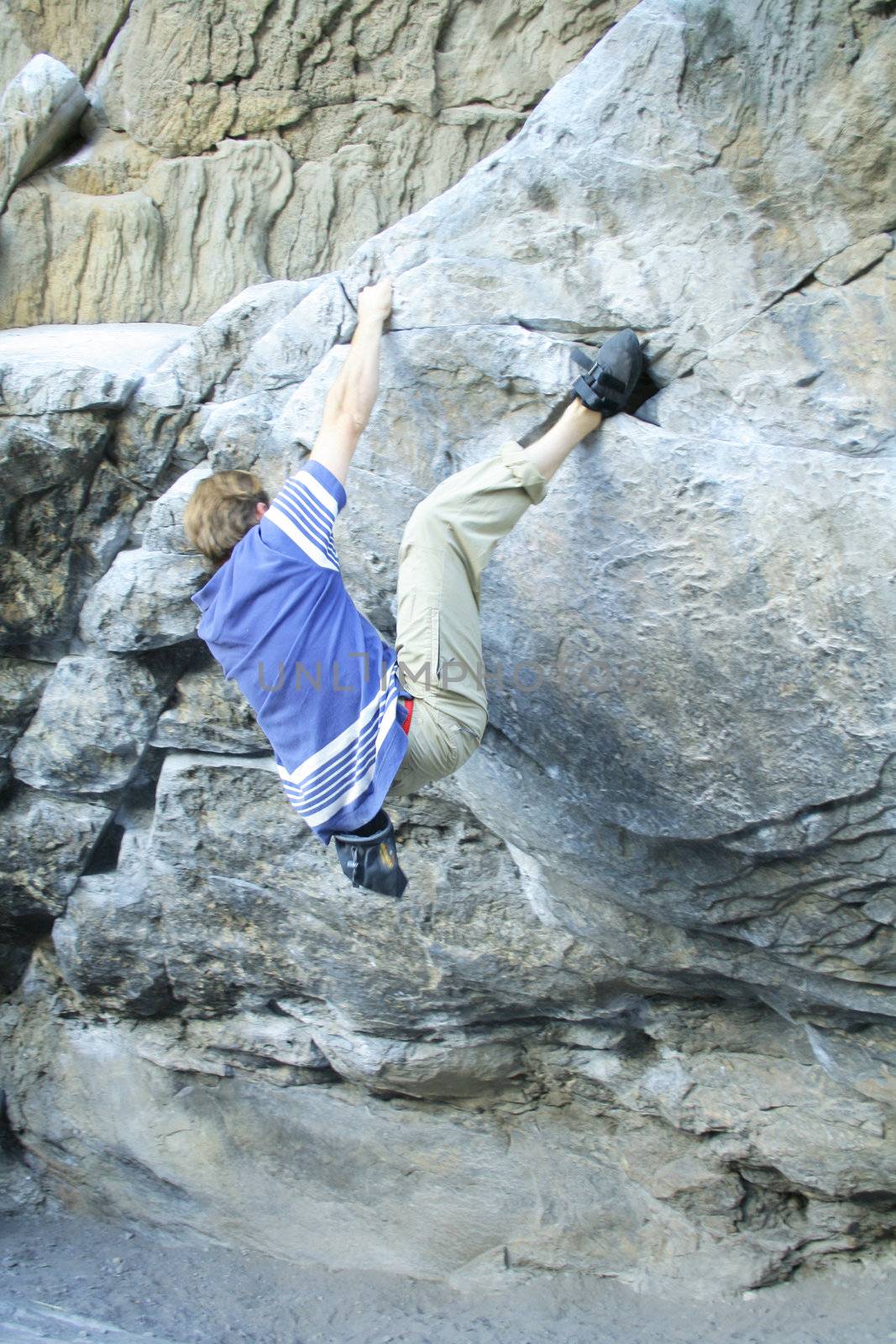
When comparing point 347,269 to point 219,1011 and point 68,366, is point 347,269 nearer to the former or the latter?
point 68,366

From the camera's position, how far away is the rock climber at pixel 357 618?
96.7 inches

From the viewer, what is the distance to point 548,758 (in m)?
2.99

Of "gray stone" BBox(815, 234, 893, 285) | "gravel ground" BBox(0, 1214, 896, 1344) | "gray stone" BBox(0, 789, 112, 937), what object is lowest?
"gravel ground" BBox(0, 1214, 896, 1344)

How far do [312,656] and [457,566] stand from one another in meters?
0.38

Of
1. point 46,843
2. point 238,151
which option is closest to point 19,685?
point 46,843

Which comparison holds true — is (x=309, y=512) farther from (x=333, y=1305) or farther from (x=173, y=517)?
(x=333, y=1305)

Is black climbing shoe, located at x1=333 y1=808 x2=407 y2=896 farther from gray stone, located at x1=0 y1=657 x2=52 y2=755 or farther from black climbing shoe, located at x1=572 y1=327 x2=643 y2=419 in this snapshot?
gray stone, located at x1=0 y1=657 x2=52 y2=755

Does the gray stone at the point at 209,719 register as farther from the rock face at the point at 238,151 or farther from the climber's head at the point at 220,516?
the rock face at the point at 238,151

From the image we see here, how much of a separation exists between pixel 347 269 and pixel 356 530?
0.72m

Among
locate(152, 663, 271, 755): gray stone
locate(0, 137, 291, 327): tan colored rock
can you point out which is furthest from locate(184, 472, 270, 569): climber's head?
locate(0, 137, 291, 327): tan colored rock

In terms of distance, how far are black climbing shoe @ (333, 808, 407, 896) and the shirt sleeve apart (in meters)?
0.61

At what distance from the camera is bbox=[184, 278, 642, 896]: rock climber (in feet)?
8.06

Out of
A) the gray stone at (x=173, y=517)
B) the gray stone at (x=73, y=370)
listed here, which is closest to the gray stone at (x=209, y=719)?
the gray stone at (x=173, y=517)

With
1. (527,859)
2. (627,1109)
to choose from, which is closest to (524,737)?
(527,859)
